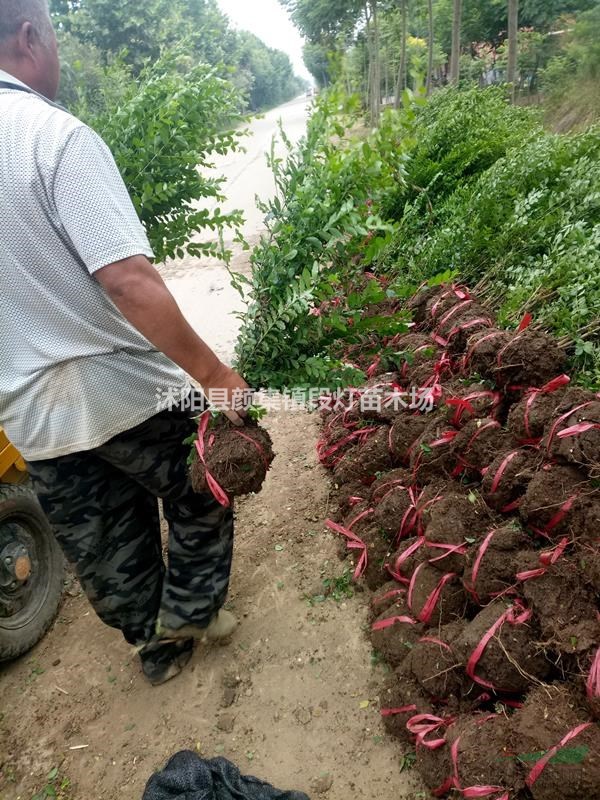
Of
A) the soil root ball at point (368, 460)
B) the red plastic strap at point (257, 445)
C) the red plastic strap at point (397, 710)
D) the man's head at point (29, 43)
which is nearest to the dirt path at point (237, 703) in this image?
the red plastic strap at point (397, 710)

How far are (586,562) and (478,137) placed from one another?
3.97 metres

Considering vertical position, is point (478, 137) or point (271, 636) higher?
point (478, 137)

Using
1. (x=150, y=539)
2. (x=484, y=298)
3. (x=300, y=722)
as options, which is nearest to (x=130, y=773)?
(x=300, y=722)

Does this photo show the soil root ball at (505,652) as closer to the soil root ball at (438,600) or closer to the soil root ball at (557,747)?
the soil root ball at (557,747)

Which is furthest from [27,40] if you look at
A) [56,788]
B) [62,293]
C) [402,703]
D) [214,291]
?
[214,291]

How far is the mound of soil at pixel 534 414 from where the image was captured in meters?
1.83

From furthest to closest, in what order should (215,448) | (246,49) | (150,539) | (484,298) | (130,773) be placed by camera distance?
1. (246,49)
2. (484,298)
3. (150,539)
4. (130,773)
5. (215,448)

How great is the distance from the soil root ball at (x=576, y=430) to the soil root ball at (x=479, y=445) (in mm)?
217

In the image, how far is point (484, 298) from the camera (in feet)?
10.2

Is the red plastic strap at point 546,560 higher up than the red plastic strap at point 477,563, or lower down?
higher up

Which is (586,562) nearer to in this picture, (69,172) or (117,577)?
(117,577)

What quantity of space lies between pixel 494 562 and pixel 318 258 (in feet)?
3.98

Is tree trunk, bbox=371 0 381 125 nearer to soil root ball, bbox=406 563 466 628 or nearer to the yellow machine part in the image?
the yellow machine part

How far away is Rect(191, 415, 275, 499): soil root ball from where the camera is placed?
5.63 feet
